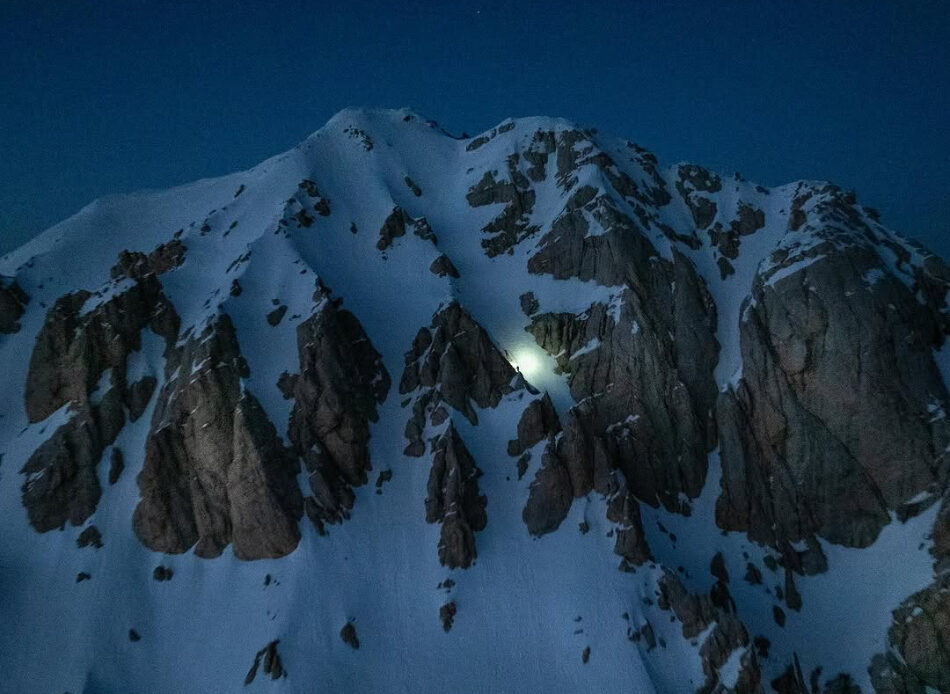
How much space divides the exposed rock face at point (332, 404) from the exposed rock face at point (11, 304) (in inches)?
1411

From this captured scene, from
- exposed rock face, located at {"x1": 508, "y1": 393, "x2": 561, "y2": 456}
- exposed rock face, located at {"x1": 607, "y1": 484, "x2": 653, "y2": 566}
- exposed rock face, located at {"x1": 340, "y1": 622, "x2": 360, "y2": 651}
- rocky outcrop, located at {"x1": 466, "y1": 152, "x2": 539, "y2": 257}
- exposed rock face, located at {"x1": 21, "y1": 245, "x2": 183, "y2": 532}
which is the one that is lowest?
exposed rock face, located at {"x1": 607, "y1": 484, "x2": 653, "y2": 566}

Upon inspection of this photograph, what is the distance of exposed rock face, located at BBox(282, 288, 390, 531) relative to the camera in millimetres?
51281

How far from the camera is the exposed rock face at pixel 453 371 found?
56.9m

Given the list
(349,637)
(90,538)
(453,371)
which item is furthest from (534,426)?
(90,538)

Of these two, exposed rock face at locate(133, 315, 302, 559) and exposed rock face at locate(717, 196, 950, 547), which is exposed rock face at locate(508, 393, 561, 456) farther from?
exposed rock face at locate(133, 315, 302, 559)

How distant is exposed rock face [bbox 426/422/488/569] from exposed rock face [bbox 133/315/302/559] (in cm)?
1344

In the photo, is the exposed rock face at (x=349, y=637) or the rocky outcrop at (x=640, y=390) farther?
the rocky outcrop at (x=640, y=390)

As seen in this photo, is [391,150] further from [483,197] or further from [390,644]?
[390,644]

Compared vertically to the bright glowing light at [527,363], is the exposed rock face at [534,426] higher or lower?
lower

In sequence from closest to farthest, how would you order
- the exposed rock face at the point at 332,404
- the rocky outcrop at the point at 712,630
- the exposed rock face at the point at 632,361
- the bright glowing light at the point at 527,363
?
the rocky outcrop at the point at 712,630, the exposed rock face at the point at 332,404, the exposed rock face at the point at 632,361, the bright glowing light at the point at 527,363

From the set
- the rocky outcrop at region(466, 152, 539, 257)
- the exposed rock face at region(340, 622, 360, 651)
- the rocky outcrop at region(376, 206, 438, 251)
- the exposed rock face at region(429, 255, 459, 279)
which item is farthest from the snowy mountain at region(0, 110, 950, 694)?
the rocky outcrop at region(466, 152, 539, 257)

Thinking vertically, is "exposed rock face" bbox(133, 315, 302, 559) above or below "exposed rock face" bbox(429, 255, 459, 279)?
below

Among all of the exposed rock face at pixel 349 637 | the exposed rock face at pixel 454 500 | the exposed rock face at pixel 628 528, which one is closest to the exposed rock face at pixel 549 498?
the exposed rock face at pixel 628 528

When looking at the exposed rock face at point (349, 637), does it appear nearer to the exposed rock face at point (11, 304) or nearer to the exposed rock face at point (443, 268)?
the exposed rock face at point (443, 268)
